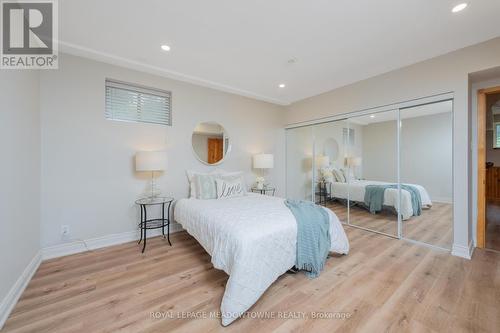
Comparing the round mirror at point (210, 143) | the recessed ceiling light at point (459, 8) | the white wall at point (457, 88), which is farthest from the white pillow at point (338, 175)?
the recessed ceiling light at point (459, 8)

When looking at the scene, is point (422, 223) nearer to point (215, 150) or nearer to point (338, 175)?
point (338, 175)

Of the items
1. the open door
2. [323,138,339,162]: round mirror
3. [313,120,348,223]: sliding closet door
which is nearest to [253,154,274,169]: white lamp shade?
the open door

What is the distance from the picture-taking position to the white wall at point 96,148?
2516mm

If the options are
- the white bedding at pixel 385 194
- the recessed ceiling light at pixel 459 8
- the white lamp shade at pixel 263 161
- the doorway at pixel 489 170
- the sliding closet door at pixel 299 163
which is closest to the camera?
the recessed ceiling light at pixel 459 8

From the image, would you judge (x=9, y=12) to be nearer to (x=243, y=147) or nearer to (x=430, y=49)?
(x=243, y=147)

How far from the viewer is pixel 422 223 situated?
3.08 metres

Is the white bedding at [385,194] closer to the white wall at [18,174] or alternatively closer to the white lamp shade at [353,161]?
the white lamp shade at [353,161]

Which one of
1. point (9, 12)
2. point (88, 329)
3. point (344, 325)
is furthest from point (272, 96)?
point (88, 329)

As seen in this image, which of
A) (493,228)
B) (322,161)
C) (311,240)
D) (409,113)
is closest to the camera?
(311,240)

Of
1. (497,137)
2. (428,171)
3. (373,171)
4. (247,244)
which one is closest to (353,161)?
(373,171)

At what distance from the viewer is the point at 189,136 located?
3.56 meters

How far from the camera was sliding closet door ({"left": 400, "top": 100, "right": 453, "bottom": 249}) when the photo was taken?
8.87 ft

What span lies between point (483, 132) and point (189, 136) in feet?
13.8

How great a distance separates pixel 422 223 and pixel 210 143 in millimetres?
3662
